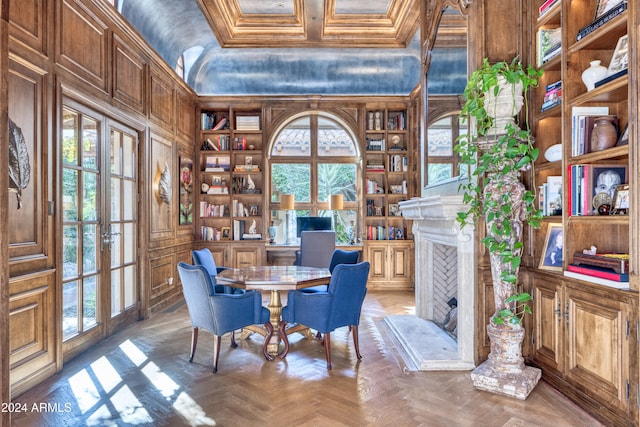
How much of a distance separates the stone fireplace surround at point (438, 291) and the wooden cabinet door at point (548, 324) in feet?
1.50

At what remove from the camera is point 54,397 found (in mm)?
2580

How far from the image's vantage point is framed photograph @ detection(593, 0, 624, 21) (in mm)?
2309

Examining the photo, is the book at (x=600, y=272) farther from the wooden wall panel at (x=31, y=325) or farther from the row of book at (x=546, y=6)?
the wooden wall panel at (x=31, y=325)

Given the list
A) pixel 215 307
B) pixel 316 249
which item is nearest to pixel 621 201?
pixel 215 307

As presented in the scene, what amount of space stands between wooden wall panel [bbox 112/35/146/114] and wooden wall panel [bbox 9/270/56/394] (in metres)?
2.07

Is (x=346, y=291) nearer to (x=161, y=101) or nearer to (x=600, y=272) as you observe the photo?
(x=600, y=272)

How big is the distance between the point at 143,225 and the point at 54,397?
2.29 meters

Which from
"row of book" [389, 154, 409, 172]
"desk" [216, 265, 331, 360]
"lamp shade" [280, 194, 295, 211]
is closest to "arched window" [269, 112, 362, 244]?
"lamp shade" [280, 194, 295, 211]

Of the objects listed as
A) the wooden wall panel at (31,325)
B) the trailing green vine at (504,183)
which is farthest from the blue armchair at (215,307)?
the trailing green vine at (504,183)

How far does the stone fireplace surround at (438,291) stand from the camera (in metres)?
3.14

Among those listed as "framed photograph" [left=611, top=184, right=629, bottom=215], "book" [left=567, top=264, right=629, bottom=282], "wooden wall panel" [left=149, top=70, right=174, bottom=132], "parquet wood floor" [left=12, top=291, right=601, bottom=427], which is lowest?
"parquet wood floor" [left=12, top=291, right=601, bottom=427]

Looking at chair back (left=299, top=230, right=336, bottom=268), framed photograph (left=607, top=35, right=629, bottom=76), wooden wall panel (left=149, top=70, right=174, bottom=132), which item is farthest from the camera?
chair back (left=299, top=230, right=336, bottom=268)

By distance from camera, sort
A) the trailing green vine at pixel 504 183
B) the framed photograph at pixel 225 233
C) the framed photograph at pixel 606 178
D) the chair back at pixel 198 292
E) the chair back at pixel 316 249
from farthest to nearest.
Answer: the framed photograph at pixel 225 233 → the chair back at pixel 316 249 → the chair back at pixel 198 292 → the trailing green vine at pixel 504 183 → the framed photograph at pixel 606 178

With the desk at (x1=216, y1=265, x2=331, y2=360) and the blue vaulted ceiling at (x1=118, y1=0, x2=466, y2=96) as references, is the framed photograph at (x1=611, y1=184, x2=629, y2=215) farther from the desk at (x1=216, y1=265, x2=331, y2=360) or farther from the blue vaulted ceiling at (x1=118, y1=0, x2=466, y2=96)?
the blue vaulted ceiling at (x1=118, y1=0, x2=466, y2=96)
